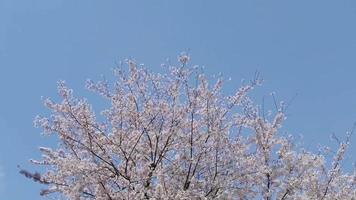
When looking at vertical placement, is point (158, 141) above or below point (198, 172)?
above

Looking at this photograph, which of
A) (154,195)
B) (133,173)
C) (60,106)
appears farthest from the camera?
(60,106)

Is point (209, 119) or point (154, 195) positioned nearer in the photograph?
point (154, 195)

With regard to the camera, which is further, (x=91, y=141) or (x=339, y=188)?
(x=339, y=188)

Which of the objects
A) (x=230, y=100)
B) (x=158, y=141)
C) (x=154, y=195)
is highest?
(x=230, y=100)

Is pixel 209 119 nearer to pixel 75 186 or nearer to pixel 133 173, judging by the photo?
pixel 133 173

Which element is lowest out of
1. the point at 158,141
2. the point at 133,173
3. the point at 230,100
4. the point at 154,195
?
the point at 154,195

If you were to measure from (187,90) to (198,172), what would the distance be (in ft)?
5.65

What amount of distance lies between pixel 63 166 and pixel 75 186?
17.5 inches

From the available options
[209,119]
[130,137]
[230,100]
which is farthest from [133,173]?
[230,100]

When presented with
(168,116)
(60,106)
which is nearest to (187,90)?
(168,116)

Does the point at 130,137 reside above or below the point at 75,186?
above

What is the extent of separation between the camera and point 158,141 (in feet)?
37.4

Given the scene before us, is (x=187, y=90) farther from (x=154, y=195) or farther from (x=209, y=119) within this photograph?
(x=154, y=195)

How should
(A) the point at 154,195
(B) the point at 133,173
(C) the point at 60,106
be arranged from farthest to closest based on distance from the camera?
(C) the point at 60,106 → (B) the point at 133,173 → (A) the point at 154,195
